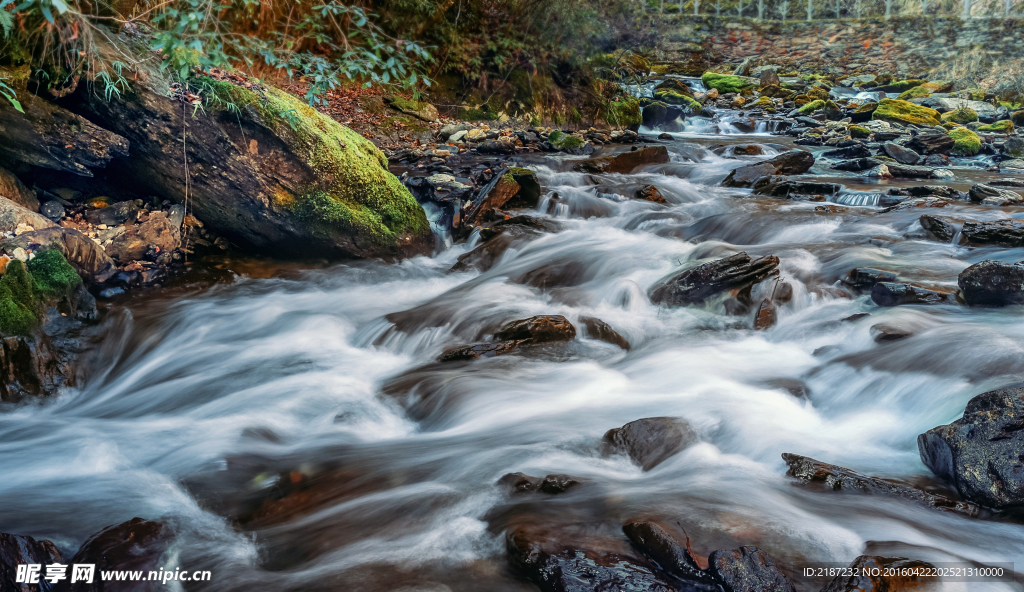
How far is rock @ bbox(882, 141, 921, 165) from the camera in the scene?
12070 mm

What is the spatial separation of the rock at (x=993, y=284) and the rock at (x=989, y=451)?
8.56 ft

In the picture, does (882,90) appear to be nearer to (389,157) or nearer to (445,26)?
(445,26)

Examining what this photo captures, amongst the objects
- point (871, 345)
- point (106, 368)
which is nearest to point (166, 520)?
point (106, 368)

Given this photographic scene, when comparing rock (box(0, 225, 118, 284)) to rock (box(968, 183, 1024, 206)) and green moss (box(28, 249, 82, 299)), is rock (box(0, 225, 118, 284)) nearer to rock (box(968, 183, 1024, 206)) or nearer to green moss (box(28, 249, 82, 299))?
green moss (box(28, 249, 82, 299))

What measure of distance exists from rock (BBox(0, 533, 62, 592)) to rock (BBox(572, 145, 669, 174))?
31.0ft

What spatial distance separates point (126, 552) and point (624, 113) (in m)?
15.6

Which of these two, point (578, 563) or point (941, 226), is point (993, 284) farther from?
point (578, 563)

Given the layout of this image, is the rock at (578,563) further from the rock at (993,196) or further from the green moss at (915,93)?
the green moss at (915,93)

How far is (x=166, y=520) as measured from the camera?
3330 mm

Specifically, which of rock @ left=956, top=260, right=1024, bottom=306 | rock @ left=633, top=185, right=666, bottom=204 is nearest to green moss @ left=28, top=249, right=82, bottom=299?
rock @ left=633, top=185, right=666, bottom=204

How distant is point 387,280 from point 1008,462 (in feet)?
18.7

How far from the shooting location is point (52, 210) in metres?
6.05

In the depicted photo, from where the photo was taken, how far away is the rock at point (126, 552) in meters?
2.66

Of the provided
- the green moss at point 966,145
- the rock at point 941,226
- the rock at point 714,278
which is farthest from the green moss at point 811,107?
the rock at point 714,278
